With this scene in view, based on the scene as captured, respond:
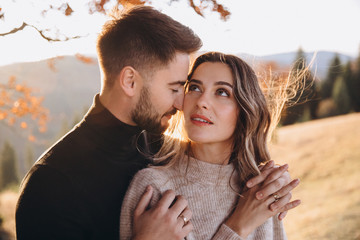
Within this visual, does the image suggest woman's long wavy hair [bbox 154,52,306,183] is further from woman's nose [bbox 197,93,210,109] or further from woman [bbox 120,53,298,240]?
woman's nose [bbox 197,93,210,109]

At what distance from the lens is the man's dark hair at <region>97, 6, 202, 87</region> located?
224cm

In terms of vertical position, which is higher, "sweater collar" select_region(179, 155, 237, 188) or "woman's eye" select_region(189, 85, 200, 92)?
"woman's eye" select_region(189, 85, 200, 92)

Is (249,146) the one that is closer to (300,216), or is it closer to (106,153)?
(106,153)

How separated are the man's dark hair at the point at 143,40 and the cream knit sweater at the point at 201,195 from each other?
70 centimetres

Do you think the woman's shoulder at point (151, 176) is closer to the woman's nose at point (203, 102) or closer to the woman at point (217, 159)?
the woman at point (217, 159)

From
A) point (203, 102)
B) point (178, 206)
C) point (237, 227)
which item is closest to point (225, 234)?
point (237, 227)

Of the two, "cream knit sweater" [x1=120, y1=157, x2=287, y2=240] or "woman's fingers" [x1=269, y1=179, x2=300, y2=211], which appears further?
"woman's fingers" [x1=269, y1=179, x2=300, y2=211]

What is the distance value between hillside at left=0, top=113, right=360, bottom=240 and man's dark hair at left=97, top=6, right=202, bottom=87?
7474mm

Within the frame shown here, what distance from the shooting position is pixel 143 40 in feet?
7.44

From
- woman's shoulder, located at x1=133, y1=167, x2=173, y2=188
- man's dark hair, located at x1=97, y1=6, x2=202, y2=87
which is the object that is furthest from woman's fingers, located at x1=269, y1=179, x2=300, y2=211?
man's dark hair, located at x1=97, y1=6, x2=202, y2=87

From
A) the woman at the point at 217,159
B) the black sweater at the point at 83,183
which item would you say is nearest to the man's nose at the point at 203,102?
the woman at the point at 217,159

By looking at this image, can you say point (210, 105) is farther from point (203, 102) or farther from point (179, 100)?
point (179, 100)

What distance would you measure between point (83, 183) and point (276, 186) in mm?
1181

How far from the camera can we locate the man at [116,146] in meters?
1.83
